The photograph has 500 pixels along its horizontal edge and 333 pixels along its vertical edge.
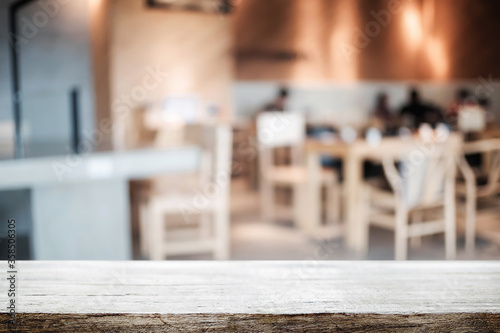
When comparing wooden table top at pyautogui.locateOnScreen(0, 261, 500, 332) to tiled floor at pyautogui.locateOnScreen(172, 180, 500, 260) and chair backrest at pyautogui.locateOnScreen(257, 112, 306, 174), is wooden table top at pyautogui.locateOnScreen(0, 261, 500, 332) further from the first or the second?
chair backrest at pyautogui.locateOnScreen(257, 112, 306, 174)

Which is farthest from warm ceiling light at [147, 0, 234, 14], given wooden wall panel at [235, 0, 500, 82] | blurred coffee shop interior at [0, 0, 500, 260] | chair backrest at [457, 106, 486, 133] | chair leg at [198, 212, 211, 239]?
chair backrest at [457, 106, 486, 133]

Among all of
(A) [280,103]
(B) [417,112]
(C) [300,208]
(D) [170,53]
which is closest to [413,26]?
(B) [417,112]

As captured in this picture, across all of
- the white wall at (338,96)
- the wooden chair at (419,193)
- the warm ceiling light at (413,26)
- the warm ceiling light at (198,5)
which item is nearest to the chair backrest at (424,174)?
the wooden chair at (419,193)

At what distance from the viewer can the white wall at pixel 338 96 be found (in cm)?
816

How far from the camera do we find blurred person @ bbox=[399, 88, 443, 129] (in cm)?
736

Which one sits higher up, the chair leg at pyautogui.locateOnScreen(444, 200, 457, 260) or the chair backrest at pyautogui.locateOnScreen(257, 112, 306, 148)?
the chair backrest at pyautogui.locateOnScreen(257, 112, 306, 148)

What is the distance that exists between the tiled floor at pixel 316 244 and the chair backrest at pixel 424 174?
1.50 feet

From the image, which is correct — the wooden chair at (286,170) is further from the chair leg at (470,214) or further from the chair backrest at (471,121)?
the chair backrest at (471,121)

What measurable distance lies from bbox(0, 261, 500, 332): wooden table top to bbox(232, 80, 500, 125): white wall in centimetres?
744

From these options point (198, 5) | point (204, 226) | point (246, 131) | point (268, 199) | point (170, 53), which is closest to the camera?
point (204, 226)

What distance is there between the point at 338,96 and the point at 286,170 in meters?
4.07

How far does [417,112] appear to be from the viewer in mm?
7598

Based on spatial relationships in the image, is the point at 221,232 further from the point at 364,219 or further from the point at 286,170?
the point at 286,170

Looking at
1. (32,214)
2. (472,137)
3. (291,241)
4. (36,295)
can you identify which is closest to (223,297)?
(36,295)
